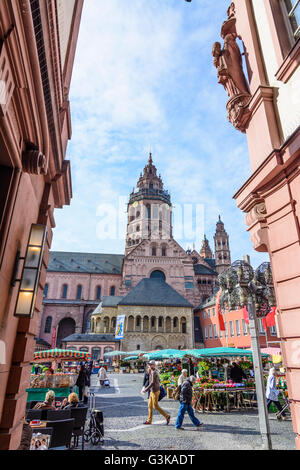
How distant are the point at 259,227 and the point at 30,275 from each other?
14.5 ft

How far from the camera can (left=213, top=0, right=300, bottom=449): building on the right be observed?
4.90 metres

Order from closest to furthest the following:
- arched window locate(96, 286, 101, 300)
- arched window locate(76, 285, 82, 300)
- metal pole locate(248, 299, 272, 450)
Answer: metal pole locate(248, 299, 272, 450)
arched window locate(76, 285, 82, 300)
arched window locate(96, 286, 101, 300)

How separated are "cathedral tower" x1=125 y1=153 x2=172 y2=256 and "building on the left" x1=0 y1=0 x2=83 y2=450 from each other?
5117 centimetres

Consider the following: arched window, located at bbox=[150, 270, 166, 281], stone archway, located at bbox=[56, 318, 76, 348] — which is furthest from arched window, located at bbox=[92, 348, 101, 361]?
arched window, located at bbox=[150, 270, 166, 281]

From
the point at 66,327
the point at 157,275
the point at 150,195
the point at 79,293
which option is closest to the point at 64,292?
the point at 79,293

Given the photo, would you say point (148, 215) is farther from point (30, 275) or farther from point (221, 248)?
point (30, 275)

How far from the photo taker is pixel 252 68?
6.81 m

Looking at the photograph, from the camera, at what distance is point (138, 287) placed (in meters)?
46.5

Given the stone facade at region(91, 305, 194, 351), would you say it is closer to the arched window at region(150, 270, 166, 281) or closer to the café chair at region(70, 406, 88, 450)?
the arched window at region(150, 270, 166, 281)

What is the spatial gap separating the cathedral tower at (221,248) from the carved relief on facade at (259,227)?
64.4 meters

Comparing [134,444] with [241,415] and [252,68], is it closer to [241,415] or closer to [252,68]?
[241,415]

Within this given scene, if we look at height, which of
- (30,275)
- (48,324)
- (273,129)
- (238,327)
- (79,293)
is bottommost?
(30,275)
